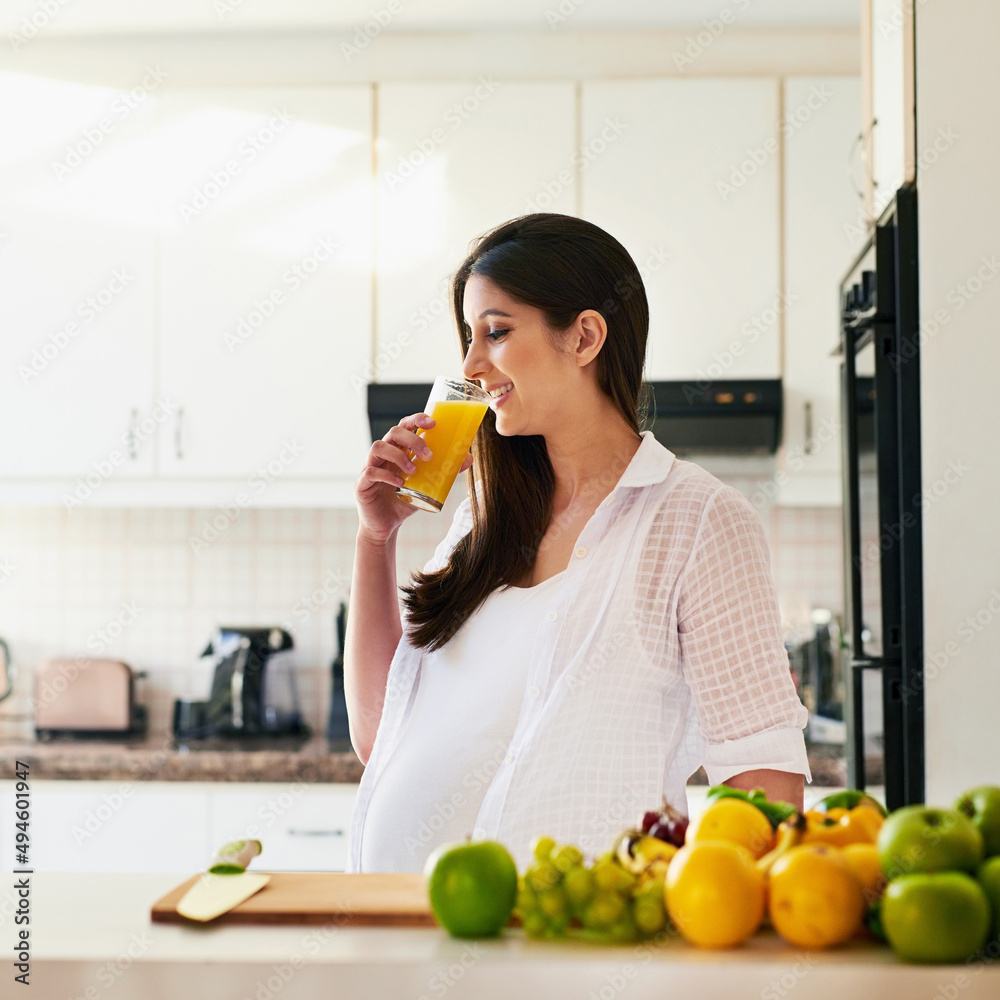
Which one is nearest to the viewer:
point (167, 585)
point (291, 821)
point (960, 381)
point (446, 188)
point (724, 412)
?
point (960, 381)

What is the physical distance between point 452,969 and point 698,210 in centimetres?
237

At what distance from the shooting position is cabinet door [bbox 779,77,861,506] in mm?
2725

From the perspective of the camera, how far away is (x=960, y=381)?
1764 millimetres

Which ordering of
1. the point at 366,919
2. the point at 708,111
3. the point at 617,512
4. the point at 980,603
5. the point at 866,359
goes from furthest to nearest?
the point at 708,111, the point at 866,359, the point at 980,603, the point at 617,512, the point at 366,919

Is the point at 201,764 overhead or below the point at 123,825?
overhead

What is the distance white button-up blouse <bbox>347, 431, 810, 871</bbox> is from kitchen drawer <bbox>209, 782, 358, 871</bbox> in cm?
144

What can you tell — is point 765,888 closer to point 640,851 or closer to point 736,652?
point 640,851

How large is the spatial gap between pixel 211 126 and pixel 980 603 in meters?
2.21

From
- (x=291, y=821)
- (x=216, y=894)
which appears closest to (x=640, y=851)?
(x=216, y=894)

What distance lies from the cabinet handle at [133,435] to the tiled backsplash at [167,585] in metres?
0.42

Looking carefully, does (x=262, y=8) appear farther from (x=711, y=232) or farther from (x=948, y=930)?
(x=948, y=930)

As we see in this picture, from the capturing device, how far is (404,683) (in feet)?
4.59

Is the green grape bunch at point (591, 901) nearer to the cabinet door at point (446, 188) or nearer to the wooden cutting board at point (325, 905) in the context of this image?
the wooden cutting board at point (325, 905)

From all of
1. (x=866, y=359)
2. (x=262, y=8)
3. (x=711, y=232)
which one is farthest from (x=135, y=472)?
(x=866, y=359)
